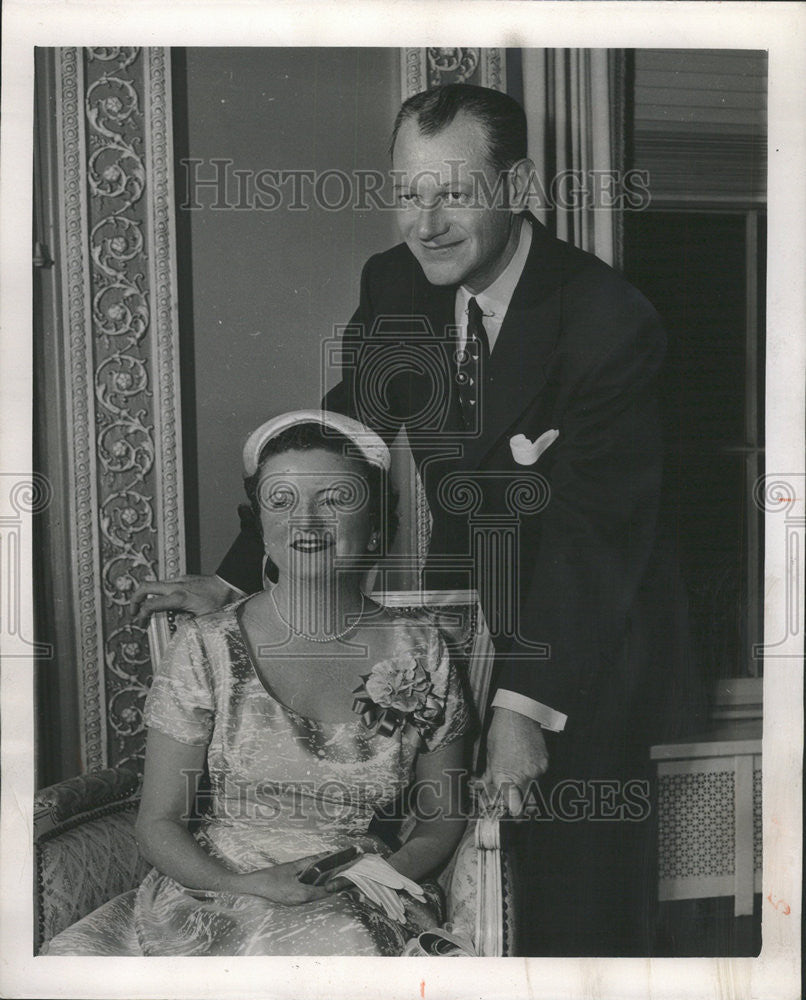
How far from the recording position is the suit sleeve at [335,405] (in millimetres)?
2182

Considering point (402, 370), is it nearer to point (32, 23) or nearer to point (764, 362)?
point (764, 362)

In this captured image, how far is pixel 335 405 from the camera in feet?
7.15

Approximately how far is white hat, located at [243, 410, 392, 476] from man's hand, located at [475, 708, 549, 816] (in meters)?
0.63

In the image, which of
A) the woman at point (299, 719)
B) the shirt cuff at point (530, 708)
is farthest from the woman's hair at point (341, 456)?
the shirt cuff at point (530, 708)

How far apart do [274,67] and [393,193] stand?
39cm

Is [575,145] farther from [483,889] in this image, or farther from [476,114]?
[483,889]

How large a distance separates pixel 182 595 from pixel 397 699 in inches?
21.6

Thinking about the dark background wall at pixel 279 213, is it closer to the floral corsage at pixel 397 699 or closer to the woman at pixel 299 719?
the woman at pixel 299 719

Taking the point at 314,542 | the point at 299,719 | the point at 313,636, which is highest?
the point at 314,542

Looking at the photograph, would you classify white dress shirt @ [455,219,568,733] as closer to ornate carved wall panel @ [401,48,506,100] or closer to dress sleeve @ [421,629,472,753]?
dress sleeve @ [421,629,472,753]

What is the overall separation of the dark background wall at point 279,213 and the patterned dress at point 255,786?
424mm

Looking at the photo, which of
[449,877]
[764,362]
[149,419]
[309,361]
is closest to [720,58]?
[764,362]

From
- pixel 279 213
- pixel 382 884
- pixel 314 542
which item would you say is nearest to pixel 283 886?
pixel 382 884

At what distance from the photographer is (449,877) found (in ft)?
7.00
